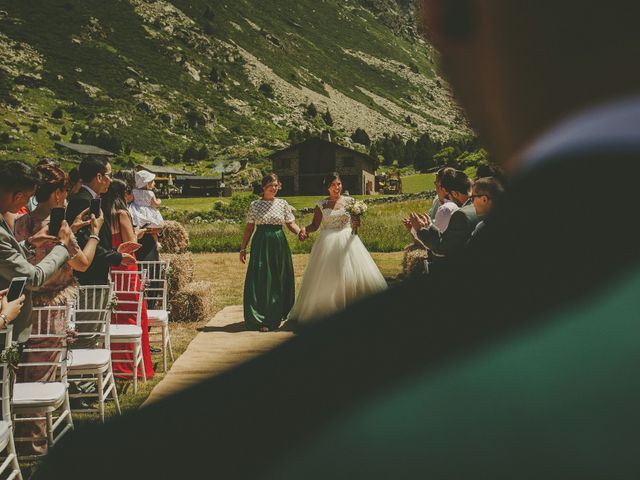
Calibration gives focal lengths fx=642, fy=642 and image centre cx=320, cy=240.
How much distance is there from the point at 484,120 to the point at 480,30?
79 millimetres

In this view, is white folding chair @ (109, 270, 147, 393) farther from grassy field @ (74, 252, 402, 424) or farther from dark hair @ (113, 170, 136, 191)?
dark hair @ (113, 170, 136, 191)

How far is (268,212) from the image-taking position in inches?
407

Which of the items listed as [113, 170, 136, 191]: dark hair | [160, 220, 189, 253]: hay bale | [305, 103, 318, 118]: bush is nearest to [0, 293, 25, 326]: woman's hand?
[113, 170, 136, 191]: dark hair

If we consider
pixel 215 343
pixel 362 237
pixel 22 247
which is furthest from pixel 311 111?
pixel 22 247

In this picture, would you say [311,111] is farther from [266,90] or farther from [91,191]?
[91,191]

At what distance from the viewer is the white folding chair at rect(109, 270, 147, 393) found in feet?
23.2

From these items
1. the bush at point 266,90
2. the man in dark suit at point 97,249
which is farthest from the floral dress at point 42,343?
the bush at point 266,90

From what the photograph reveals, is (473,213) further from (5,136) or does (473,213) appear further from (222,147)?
(222,147)

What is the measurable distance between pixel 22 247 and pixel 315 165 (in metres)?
92.4

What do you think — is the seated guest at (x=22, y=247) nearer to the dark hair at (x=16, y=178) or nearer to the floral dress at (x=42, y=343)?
the dark hair at (x=16, y=178)

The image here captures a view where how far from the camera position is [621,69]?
1.48 feet

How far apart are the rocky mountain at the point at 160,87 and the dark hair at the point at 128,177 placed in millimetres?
88813

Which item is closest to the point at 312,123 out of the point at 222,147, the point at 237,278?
the point at 222,147

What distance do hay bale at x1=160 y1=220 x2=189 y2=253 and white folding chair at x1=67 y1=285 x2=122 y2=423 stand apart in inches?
202
